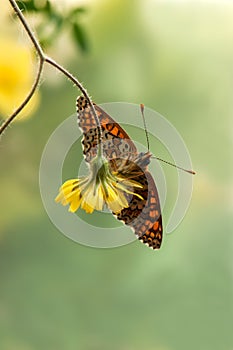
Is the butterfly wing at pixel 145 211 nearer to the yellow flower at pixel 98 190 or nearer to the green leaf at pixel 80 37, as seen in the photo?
the yellow flower at pixel 98 190

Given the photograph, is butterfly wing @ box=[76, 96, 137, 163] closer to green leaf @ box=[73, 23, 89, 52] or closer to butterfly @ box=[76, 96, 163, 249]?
butterfly @ box=[76, 96, 163, 249]

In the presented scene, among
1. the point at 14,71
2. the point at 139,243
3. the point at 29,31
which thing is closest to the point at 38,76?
the point at 29,31

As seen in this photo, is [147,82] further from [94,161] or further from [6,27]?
[94,161]

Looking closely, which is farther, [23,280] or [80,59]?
[23,280]

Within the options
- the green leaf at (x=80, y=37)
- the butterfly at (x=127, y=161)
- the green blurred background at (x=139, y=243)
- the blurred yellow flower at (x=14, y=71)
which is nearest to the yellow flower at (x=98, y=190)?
the butterfly at (x=127, y=161)

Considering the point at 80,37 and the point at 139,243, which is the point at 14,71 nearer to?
the point at 80,37

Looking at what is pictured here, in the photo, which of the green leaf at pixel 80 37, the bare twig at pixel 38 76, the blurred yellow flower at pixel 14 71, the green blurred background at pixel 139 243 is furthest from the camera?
the green blurred background at pixel 139 243

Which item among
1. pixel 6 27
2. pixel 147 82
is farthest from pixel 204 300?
pixel 6 27
